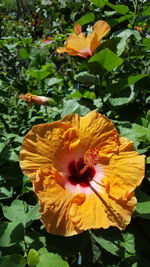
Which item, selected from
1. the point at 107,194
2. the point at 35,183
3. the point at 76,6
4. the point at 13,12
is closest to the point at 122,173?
the point at 107,194

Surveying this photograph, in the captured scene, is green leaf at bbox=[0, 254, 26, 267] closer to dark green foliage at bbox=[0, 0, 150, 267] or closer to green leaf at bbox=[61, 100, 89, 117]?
dark green foliage at bbox=[0, 0, 150, 267]

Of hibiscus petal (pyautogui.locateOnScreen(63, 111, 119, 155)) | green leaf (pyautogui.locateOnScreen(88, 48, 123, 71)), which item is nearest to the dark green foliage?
green leaf (pyautogui.locateOnScreen(88, 48, 123, 71))

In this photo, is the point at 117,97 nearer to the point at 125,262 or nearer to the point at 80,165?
the point at 80,165

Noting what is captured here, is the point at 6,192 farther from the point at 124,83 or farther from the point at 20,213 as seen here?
the point at 124,83

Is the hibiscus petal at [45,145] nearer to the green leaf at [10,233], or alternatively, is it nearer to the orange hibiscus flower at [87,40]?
the green leaf at [10,233]

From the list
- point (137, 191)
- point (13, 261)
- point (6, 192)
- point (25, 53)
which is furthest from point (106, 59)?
point (25, 53)
